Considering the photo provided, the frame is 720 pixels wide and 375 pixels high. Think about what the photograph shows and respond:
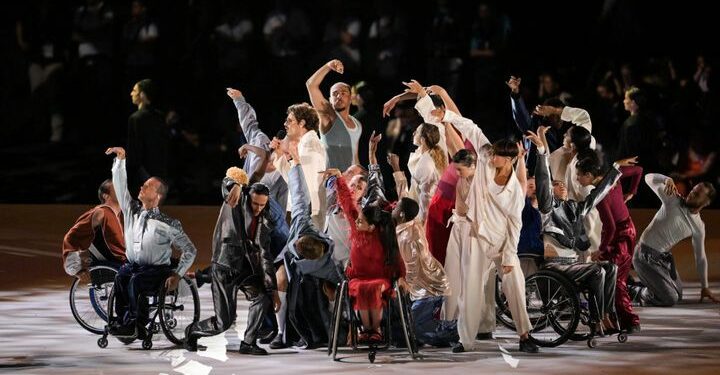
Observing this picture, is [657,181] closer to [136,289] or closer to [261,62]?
[136,289]

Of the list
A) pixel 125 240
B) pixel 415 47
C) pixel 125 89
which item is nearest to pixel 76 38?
pixel 125 89

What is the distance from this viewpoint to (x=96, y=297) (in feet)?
33.1

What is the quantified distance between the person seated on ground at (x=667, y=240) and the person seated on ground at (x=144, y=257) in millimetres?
3614

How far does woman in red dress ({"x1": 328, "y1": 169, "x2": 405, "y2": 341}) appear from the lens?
352 inches

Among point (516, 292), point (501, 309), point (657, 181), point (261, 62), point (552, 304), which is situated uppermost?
point (261, 62)

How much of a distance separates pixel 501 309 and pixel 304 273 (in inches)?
58.5

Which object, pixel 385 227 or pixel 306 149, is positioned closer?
pixel 385 227

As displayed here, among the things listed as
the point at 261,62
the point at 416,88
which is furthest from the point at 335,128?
the point at 261,62

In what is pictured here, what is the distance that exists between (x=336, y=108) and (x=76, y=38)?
7889 millimetres

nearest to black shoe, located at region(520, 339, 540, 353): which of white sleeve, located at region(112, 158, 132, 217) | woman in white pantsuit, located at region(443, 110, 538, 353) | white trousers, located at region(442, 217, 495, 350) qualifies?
woman in white pantsuit, located at region(443, 110, 538, 353)

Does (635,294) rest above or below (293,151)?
below

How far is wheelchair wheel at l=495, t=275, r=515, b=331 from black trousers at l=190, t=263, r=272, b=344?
→ 1669mm

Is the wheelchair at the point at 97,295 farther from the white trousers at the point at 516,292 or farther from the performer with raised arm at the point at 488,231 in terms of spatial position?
the white trousers at the point at 516,292

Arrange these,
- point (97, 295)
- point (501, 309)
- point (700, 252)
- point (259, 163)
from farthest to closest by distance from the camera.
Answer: point (700, 252)
point (501, 309)
point (97, 295)
point (259, 163)
